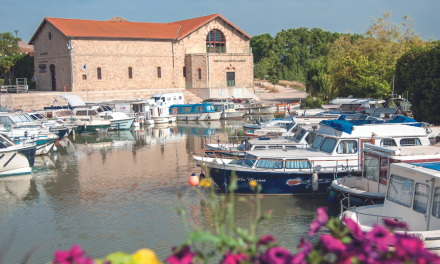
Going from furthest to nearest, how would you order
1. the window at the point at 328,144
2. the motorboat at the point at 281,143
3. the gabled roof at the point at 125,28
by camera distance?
1. the gabled roof at the point at 125,28
2. the motorboat at the point at 281,143
3. the window at the point at 328,144

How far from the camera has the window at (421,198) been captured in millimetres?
9383

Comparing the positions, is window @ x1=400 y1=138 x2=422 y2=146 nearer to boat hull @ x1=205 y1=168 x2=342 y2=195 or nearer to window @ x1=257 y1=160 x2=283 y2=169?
boat hull @ x1=205 y1=168 x2=342 y2=195

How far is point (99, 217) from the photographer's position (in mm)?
12969

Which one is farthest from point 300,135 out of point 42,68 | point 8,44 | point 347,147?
point 8,44

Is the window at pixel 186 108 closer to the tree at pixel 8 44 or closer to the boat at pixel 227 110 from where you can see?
the boat at pixel 227 110

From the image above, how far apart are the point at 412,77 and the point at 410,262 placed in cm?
2585

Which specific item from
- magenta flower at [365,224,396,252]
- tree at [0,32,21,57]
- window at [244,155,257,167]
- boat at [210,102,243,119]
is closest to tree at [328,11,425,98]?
boat at [210,102,243,119]

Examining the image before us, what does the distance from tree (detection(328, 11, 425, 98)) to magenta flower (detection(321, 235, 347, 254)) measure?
32212 millimetres

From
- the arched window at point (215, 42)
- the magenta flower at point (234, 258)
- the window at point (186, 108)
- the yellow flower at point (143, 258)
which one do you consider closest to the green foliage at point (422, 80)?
the window at point (186, 108)

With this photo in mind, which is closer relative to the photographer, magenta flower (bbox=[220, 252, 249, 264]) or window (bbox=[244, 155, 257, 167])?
magenta flower (bbox=[220, 252, 249, 264])

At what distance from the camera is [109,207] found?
13969 mm

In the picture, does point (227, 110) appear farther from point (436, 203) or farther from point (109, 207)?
point (436, 203)

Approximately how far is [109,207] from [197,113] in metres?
26.4

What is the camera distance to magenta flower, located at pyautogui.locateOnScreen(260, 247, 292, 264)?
368 cm
